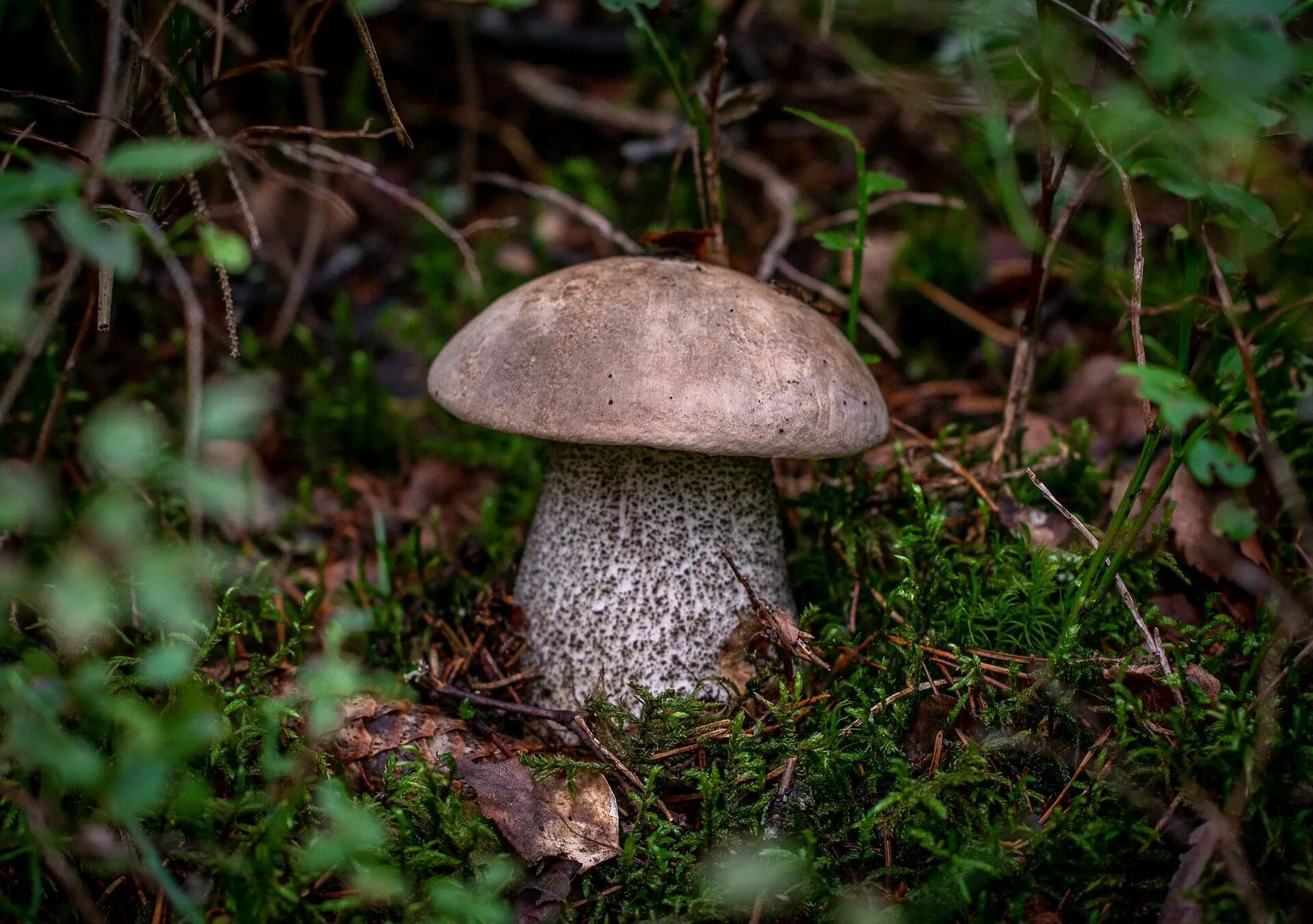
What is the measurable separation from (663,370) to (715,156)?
2.92 feet

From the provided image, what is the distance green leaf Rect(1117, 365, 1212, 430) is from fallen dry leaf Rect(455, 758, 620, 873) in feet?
3.56

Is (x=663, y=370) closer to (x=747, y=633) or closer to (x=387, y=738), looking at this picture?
(x=747, y=633)

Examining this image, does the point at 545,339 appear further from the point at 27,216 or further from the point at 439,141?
the point at 439,141

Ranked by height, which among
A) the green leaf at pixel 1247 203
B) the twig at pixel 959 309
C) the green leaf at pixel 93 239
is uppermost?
the green leaf at pixel 1247 203


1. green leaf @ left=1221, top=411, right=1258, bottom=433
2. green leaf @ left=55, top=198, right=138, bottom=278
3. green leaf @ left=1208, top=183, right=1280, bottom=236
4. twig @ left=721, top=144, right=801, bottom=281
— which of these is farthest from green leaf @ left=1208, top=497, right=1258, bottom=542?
green leaf @ left=55, top=198, right=138, bottom=278

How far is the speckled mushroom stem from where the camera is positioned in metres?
1.78

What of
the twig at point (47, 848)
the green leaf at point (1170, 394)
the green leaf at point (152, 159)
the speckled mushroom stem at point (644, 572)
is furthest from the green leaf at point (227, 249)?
the green leaf at point (1170, 394)

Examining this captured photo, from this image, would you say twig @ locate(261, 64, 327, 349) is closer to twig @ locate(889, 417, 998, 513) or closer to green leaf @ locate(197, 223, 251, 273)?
green leaf @ locate(197, 223, 251, 273)

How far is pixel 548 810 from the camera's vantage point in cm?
150

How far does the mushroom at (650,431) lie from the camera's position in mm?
1508

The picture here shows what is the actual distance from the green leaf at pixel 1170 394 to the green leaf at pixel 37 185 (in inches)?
50.2

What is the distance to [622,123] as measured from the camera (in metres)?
3.70

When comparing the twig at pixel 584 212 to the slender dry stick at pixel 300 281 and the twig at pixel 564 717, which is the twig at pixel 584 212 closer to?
the slender dry stick at pixel 300 281

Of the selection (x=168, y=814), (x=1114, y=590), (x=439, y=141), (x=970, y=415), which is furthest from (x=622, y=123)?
(x=168, y=814)
